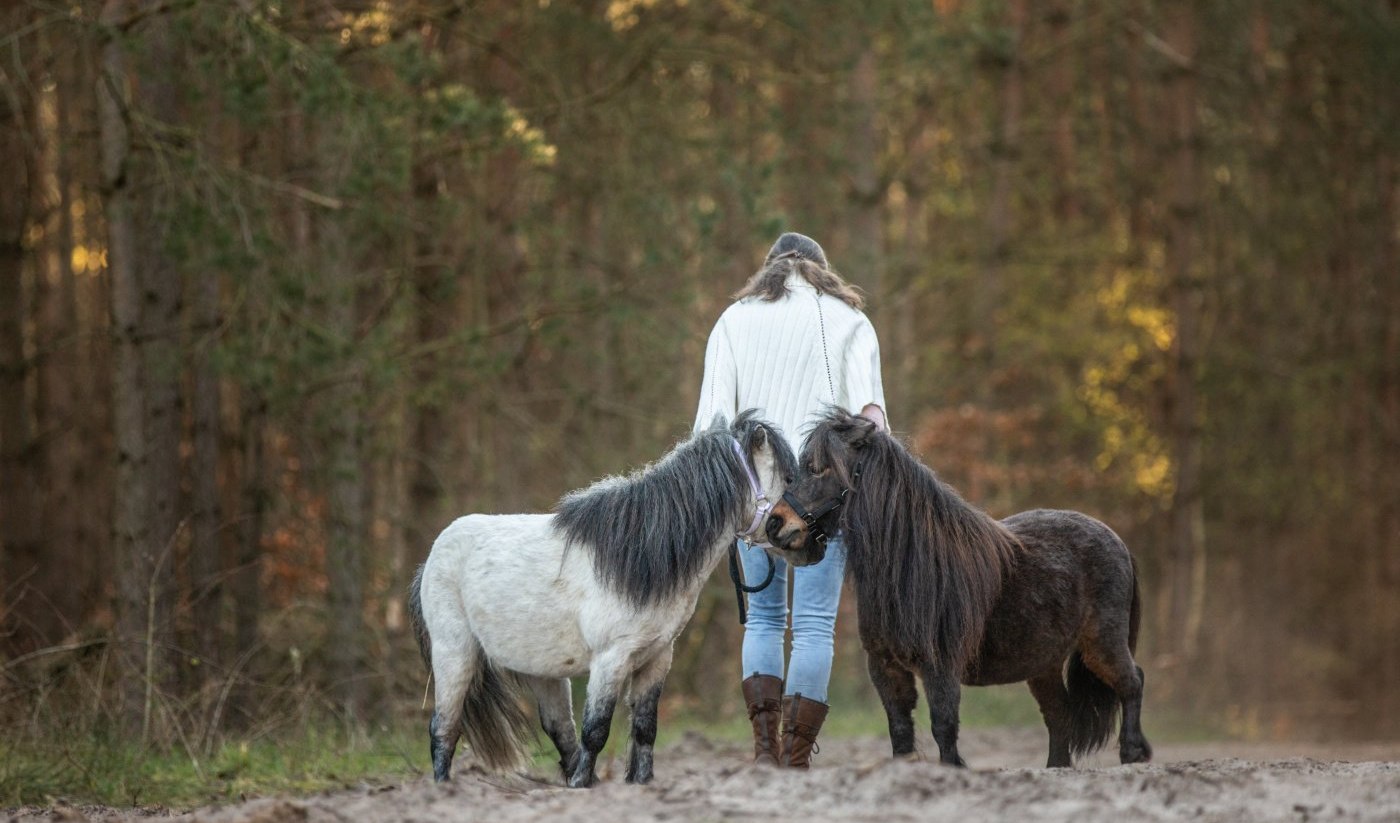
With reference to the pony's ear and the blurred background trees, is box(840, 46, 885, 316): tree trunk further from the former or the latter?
the pony's ear

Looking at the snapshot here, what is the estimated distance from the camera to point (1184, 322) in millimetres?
21797

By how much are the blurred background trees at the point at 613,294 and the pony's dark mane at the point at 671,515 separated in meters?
2.67

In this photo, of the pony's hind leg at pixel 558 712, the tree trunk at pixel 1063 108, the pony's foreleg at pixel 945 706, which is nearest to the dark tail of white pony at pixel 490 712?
the pony's hind leg at pixel 558 712

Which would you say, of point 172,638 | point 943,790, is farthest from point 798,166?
point 943,790

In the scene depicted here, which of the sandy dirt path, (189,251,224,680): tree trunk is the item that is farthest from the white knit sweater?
(189,251,224,680): tree trunk

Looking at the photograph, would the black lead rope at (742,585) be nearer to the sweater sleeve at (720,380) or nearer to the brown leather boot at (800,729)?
the brown leather boot at (800,729)

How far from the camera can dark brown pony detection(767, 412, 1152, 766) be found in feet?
22.3

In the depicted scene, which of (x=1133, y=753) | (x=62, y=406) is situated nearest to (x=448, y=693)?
(x=1133, y=753)

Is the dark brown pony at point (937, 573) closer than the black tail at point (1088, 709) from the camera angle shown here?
Yes

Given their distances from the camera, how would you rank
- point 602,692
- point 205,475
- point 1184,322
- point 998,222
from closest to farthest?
point 602,692 < point 205,475 < point 998,222 < point 1184,322

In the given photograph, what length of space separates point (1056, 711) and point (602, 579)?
282cm

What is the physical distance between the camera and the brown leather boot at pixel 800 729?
7.04m

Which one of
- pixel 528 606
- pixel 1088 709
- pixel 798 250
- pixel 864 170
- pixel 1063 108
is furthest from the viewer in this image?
pixel 1063 108

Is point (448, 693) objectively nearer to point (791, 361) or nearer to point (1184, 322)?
point (791, 361)
